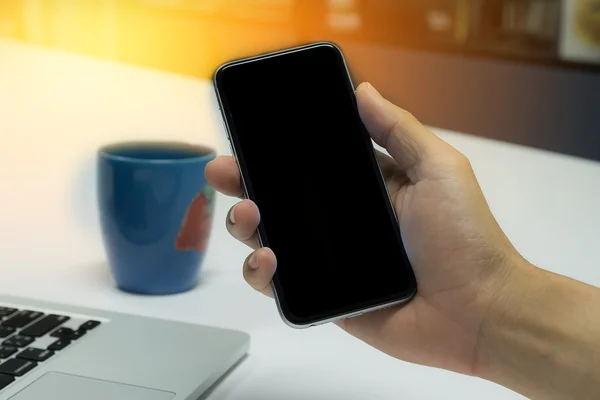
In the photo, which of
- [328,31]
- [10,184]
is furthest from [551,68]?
[10,184]

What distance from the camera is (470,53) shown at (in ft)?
3.74

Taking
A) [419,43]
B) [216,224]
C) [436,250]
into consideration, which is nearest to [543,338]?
[436,250]

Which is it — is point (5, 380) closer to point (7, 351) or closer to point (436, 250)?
point (7, 351)

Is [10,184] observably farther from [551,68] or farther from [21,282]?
[551,68]

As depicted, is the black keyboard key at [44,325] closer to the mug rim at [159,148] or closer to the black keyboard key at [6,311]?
the black keyboard key at [6,311]

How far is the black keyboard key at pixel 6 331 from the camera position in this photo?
0.48 m

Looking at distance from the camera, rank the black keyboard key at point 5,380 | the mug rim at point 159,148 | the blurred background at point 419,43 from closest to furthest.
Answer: the black keyboard key at point 5,380
the mug rim at point 159,148
the blurred background at point 419,43

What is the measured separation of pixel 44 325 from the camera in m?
0.49

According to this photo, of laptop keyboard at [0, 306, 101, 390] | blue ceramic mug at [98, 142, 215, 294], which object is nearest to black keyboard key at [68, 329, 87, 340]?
laptop keyboard at [0, 306, 101, 390]

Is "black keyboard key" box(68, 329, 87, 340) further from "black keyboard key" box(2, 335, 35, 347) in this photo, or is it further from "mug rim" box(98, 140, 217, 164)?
"mug rim" box(98, 140, 217, 164)

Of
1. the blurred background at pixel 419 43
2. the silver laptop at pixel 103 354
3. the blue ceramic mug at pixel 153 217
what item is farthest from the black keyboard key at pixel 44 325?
the blurred background at pixel 419 43

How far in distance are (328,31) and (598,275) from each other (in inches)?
20.8

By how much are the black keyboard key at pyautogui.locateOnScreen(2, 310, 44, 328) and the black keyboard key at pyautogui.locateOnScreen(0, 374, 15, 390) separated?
Answer: 0.23 feet

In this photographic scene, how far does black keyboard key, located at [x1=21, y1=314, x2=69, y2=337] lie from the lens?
0.48 meters
